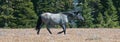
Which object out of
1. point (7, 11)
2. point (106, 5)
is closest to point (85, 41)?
point (7, 11)

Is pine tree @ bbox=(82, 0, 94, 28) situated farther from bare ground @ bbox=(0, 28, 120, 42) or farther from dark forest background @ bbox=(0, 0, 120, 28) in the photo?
bare ground @ bbox=(0, 28, 120, 42)

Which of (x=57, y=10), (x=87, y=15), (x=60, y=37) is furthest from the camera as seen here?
(x=87, y=15)

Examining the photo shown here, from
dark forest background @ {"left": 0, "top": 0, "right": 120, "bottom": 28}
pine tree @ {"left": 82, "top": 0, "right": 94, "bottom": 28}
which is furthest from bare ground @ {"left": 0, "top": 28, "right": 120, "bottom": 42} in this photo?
pine tree @ {"left": 82, "top": 0, "right": 94, "bottom": 28}

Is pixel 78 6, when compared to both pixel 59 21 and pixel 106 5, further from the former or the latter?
pixel 59 21

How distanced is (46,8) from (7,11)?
3.50m

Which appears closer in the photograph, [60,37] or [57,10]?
[60,37]

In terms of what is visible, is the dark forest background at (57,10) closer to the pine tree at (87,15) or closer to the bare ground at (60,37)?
the pine tree at (87,15)

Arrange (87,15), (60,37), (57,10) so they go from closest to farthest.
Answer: (60,37) < (57,10) < (87,15)

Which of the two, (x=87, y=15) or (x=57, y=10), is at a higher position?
(x=57, y=10)

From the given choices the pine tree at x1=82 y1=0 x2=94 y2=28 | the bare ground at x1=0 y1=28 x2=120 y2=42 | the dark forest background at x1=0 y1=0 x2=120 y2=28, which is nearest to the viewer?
the bare ground at x1=0 y1=28 x2=120 y2=42

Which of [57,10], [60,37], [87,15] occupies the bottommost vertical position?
[87,15]

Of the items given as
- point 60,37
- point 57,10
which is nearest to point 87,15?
point 57,10

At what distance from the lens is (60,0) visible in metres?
44.2

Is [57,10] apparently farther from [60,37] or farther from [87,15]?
[60,37]
